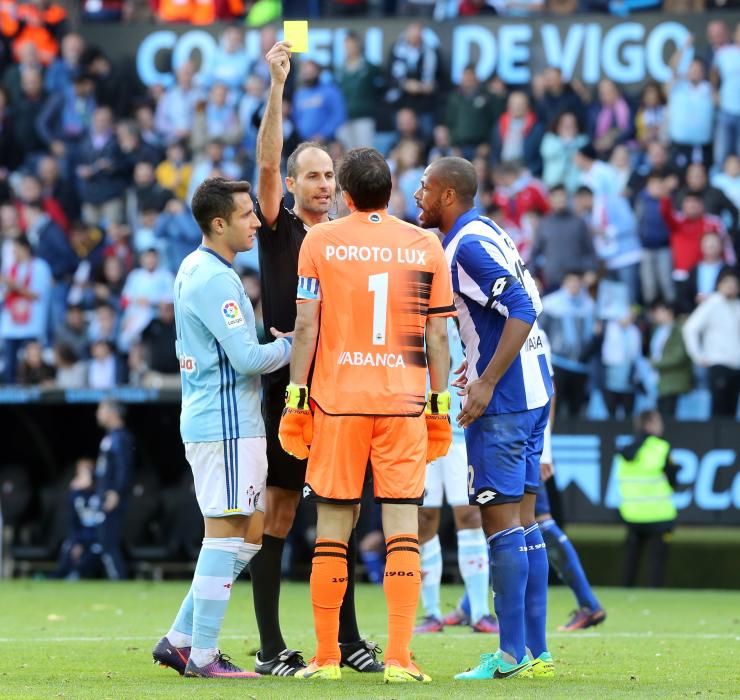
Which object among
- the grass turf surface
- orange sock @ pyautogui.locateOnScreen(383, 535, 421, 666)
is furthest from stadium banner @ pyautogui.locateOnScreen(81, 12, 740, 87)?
orange sock @ pyautogui.locateOnScreen(383, 535, 421, 666)

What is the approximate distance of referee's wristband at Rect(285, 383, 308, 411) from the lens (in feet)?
24.5

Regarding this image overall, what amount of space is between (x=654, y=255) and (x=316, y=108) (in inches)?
211

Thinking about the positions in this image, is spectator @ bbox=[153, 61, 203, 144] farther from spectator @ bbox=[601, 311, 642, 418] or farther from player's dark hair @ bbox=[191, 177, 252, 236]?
player's dark hair @ bbox=[191, 177, 252, 236]

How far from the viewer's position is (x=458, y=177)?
26.5 ft

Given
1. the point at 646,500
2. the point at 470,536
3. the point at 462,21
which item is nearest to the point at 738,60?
the point at 462,21

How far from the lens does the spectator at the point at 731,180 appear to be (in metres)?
20.3

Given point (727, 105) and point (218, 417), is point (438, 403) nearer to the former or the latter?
point (218, 417)

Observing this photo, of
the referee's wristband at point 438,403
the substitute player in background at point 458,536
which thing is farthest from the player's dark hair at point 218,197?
the substitute player in background at point 458,536

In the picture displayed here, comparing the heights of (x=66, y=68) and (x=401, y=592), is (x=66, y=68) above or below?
above

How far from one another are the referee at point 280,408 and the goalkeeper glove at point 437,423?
0.84 metres

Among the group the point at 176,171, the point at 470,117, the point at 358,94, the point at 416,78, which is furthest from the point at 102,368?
the point at 416,78

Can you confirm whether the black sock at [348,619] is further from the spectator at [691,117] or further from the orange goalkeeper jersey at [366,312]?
the spectator at [691,117]

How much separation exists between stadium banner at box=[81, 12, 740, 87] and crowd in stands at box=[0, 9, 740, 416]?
11.5 inches

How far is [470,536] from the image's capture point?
36.9 feet
